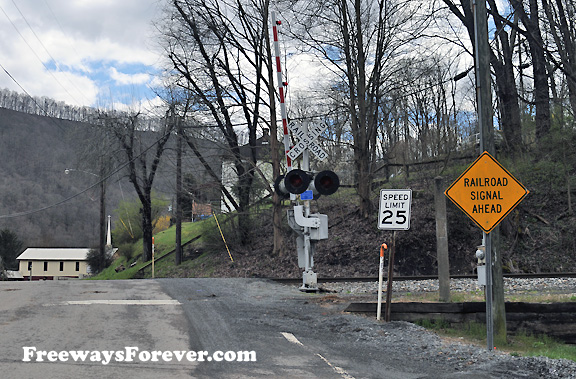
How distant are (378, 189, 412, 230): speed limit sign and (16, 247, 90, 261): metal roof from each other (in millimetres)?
79736

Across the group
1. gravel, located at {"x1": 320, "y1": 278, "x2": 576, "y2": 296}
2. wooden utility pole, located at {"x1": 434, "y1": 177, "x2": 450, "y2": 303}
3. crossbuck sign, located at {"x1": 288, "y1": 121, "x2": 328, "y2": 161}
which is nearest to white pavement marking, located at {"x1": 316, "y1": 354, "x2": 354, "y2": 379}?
wooden utility pole, located at {"x1": 434, "y1": 177, "x2": 450, "y2": 303}

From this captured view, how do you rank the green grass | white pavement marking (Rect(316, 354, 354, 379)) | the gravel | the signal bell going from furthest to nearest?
the green grass < the gravel < the signal bell < white pavement marking (Rect(316, 354, 354, 379))

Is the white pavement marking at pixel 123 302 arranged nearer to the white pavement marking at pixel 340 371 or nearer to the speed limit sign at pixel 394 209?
the speed limit sign at pixel 394 209

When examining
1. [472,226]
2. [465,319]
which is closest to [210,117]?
[472,226]

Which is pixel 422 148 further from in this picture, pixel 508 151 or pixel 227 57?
pixel 227 57

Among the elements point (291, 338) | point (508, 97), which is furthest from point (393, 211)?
point (508, 97)

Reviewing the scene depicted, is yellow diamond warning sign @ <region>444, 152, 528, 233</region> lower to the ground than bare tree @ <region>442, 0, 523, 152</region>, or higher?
lower

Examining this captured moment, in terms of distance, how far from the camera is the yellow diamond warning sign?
8.40 meters

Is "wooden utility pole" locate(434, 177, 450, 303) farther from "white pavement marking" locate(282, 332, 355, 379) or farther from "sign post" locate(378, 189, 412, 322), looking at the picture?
"white pavement marking" locate(282, 332, 355, 379)

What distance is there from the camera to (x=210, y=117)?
3086cm

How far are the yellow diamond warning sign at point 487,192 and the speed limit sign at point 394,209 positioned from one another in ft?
5.59

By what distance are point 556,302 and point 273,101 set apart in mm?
17942

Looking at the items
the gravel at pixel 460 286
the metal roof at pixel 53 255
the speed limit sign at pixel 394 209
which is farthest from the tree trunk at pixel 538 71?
the metal roof at pixel 53 255

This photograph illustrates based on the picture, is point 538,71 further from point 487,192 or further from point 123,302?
point 123,302
